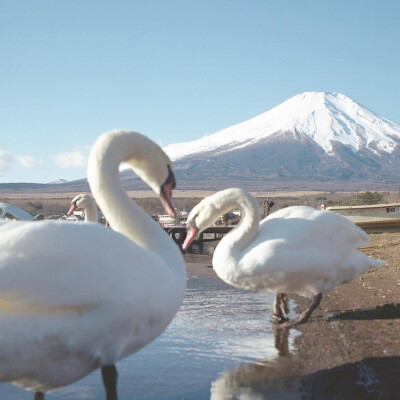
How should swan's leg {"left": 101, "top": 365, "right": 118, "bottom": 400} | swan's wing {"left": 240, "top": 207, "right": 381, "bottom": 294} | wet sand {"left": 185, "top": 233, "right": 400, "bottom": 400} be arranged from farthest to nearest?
swan's wing {"left": 240, "top": 207, "right": 381, "bottom": 294}, wet sand {"left": 185, "top": 233, "right": 400, "bottom": 400}, swan's leg {"left": 101, "top": 365, "right": 118, "bottom": 400}

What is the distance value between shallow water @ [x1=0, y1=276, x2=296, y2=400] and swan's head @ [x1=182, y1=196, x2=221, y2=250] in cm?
105

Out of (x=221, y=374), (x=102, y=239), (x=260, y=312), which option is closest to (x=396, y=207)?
(x=260, y=312)

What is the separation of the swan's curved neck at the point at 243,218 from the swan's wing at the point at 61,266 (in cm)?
345

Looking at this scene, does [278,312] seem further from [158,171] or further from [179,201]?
[179,201]

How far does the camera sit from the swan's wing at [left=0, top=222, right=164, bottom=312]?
355cm

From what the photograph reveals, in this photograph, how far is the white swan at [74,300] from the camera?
3.60 m

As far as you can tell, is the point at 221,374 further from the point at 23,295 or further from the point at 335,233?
the point at 335,233

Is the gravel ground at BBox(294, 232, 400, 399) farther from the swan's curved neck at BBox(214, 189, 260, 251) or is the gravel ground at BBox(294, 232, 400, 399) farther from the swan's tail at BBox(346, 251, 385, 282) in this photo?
the swan's curved neck at BBox(214, 189, 260, 251)

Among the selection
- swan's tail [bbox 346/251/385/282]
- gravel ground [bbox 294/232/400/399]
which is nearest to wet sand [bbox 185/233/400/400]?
gravel ground [bbox 294/232/400/399]

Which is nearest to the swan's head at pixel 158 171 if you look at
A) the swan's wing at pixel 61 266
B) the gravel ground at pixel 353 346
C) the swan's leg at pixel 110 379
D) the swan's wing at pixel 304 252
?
the swan's wing at pixel 61 266

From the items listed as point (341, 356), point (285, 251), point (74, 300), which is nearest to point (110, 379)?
point (74, 300)

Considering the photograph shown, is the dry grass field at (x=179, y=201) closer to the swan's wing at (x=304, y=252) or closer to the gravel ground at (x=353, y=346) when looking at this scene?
the gravel ground at (x=353, y=346)

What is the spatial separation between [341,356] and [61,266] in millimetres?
3064

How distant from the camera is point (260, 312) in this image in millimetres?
8281
